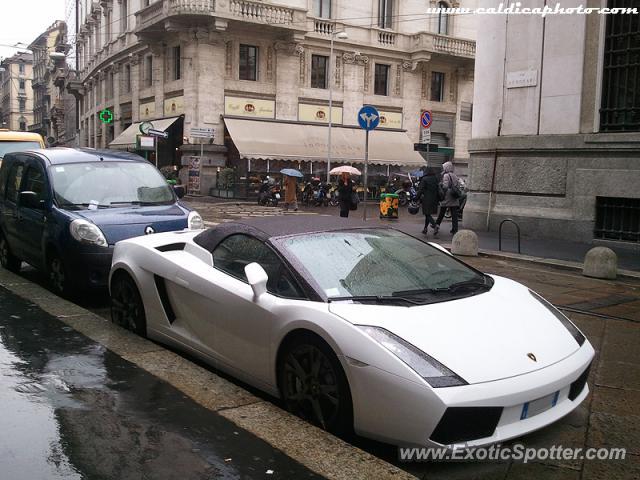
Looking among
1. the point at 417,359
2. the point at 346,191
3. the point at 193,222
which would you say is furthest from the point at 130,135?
the point at 417,359

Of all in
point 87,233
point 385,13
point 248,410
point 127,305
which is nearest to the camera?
point 248,410

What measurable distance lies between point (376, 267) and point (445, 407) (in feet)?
4.49

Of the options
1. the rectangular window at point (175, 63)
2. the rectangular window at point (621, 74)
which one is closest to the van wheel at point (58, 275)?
the rectangular window at point (621, 74)

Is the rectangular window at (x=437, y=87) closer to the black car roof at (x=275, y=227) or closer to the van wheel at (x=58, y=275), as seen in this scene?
the van wheel at (x=58, y=275)

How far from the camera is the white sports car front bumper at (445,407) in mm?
3158

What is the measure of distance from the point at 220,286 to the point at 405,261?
133 centimetres

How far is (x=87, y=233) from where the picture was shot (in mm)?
6891

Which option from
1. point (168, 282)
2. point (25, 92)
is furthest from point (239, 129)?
point (25, 92)

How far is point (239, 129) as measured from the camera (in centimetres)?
3083

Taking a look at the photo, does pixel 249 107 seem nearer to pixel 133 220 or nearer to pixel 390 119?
pixel 390 119

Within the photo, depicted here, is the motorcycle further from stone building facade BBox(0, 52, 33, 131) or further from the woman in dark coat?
stone building facade BBox(0, 52, 33, 131)

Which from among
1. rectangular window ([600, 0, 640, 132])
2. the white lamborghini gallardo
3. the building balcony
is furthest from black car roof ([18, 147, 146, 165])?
the building balcony

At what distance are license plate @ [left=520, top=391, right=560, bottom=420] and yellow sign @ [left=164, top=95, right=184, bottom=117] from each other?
30.1m

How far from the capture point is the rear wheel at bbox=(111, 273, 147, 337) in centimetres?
545
